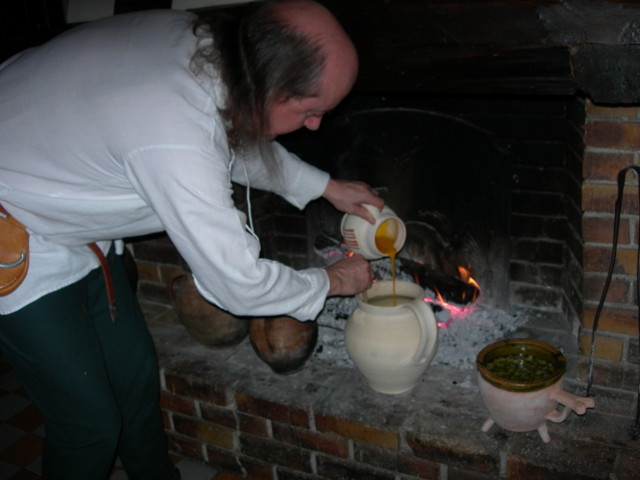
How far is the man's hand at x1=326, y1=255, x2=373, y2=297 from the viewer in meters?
1.35

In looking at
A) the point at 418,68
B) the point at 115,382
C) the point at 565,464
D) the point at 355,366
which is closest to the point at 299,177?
the point at 418,68

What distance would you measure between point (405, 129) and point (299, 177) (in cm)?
46

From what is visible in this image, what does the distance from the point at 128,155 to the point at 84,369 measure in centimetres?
51

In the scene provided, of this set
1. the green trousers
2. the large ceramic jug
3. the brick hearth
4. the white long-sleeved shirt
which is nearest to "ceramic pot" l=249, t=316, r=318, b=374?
the brick hearth

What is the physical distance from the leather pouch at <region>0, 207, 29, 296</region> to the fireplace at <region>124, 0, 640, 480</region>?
666 millimetres

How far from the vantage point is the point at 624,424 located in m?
1.40

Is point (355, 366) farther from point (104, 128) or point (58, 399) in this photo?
point (104, 128)

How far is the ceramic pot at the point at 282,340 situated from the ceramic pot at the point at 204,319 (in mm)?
137

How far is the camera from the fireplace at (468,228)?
1279 mm

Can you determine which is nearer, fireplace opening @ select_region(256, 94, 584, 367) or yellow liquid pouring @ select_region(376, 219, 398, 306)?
yellow liquid pouring @ select_region(376, 219, 398, 306)

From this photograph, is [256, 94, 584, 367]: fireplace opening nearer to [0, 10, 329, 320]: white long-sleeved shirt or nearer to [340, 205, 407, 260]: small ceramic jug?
[340, 205, 407, 260]: small ceramic jug

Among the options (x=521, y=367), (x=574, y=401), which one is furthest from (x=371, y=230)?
(x=574, y=401)

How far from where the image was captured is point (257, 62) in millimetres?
1027

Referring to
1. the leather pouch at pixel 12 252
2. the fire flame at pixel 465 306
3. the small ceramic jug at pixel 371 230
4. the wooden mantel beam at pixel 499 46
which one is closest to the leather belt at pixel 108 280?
the leather pouch at pixel 12 252
